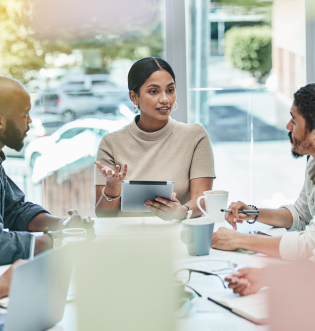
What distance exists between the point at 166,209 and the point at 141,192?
0.12 metres

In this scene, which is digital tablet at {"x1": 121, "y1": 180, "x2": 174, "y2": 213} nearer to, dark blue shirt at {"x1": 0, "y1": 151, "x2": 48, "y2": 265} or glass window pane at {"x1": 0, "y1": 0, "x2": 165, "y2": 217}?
dark blue shirt at {"x1": 0, "y1": 151, "x2": 48, "y2": 265}

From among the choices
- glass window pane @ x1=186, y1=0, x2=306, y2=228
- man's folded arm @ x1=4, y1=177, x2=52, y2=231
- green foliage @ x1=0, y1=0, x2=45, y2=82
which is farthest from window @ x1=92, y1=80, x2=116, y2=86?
man's folded arm @ x1=4, y1=177, x2=52, y2=231

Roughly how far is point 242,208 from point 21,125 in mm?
907

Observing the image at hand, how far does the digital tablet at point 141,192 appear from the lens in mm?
1437

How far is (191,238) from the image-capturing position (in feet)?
3.72

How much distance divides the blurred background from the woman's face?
0.52 meters

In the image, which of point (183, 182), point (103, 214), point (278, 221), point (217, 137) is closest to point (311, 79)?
point (217, 137)

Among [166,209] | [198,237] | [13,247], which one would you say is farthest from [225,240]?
[13,247]

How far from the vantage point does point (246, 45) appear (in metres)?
1.85

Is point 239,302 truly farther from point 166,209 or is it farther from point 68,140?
point 68,140

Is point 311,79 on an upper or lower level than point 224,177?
upper

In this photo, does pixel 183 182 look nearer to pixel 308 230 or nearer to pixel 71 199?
pixel 308 230

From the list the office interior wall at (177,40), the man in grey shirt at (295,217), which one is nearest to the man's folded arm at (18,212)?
the man in grey shirt at (295,217)

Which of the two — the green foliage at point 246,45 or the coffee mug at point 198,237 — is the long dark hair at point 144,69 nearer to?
the green foliage at point 246,45
